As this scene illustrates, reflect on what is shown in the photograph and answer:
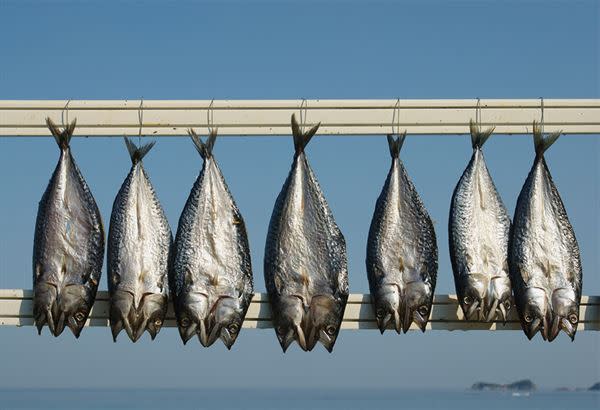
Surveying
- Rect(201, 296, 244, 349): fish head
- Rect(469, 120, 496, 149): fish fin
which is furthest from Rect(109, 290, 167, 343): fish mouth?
Rect(469, 120, 496, 149): fish fin

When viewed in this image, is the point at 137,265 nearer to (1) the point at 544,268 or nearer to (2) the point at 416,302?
(2) the point at 416,302

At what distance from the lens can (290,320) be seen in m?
5.64

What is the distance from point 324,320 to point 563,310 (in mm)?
953

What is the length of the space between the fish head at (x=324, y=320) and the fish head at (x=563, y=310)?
84 cm

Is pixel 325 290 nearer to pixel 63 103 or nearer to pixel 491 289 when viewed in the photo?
pixel 491 289

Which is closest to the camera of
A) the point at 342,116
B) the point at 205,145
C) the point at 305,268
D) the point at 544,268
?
the point at 305,268

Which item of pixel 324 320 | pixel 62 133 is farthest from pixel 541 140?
pixel 62 133

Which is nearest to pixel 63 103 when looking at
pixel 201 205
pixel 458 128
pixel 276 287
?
pixel 201 205

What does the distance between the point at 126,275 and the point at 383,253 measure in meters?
1.01

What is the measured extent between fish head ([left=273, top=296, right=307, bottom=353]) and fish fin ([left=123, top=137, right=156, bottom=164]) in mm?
825

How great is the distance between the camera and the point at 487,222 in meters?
5.79

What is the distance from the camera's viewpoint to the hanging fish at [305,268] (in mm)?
5629

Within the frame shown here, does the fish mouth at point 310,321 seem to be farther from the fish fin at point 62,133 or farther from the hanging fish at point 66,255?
the fish fin at point 62,133

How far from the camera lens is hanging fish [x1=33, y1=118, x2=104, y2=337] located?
225 inches
